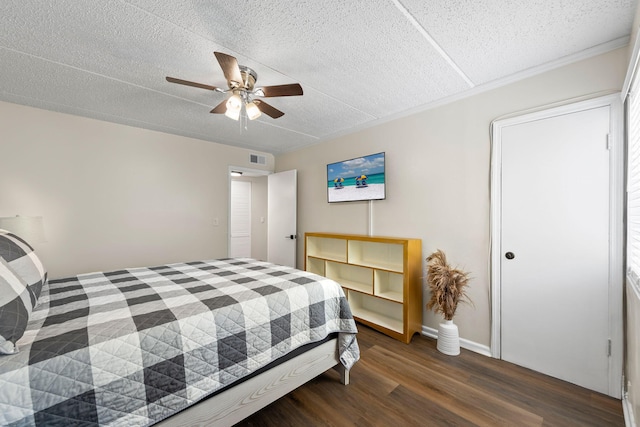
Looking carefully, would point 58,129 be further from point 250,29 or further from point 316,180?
point 316,180

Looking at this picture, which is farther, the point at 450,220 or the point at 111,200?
the point at 111,200

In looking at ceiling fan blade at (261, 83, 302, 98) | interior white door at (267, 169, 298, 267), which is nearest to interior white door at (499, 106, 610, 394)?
ceiling fan blade at (261, 83, 302, 98)

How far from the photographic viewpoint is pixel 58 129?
287 centimetres

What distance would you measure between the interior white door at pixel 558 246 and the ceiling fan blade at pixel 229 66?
221 centimetres

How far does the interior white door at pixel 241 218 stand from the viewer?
580cm

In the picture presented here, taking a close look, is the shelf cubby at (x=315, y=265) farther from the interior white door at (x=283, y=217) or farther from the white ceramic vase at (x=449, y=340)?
the white ceramic vase at (x=449, y=340)

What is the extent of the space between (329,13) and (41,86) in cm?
267

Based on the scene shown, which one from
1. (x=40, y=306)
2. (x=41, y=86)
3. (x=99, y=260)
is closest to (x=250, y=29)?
(x=40, y=306)

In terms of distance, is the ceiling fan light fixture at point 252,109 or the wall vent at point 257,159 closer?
the ceiling fan light fixture at point 252,109

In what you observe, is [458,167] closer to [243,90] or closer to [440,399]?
[440,399]

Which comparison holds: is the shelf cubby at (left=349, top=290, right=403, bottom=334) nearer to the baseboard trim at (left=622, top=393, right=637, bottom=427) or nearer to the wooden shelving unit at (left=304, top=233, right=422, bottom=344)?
the wooden shelving unit at (left=304, top=233, right=422, bottom=344)

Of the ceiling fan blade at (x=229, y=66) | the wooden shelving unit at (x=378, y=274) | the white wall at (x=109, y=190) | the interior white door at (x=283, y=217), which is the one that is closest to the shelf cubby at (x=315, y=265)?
the wooden shelving unit at (x=378, y=274)

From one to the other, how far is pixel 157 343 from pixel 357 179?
8.93 feet

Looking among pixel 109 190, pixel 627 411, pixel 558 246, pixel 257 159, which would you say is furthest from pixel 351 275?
pixel 109 190
